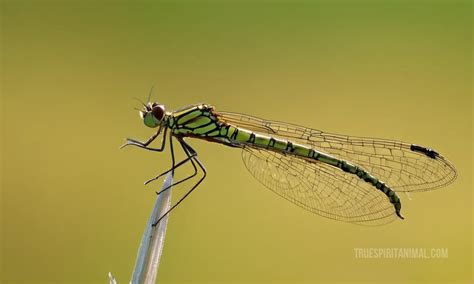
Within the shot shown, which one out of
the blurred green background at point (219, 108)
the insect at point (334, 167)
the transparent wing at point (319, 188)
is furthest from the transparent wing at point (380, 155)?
the blurred green background at point (219, 108)

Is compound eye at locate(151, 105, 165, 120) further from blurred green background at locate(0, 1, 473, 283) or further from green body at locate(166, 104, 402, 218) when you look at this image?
blurred green background at locate(0, 1, 473, 283)

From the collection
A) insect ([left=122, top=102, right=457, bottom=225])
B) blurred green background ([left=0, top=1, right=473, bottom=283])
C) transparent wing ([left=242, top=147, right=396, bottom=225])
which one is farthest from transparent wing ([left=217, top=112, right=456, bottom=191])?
blurred green background ([left=0, top=1, right=473, bottom=283])

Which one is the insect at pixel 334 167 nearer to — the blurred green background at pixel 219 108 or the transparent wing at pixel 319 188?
the transparent wing at pixel 319 188

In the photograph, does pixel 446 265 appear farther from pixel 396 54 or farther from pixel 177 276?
pixel 396 54

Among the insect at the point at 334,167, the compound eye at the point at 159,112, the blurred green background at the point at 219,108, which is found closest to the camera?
the compound eye at the point at 159,112

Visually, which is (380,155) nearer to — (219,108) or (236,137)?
(236,137)

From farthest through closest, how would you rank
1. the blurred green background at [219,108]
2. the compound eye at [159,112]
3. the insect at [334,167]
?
the blurred green background at [219,108] < the insect at [334,167] < the compound eye at [159,112]

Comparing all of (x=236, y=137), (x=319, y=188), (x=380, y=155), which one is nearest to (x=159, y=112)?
(x=236, y=137)

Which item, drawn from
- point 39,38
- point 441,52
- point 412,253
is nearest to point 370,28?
→ point 441,52
